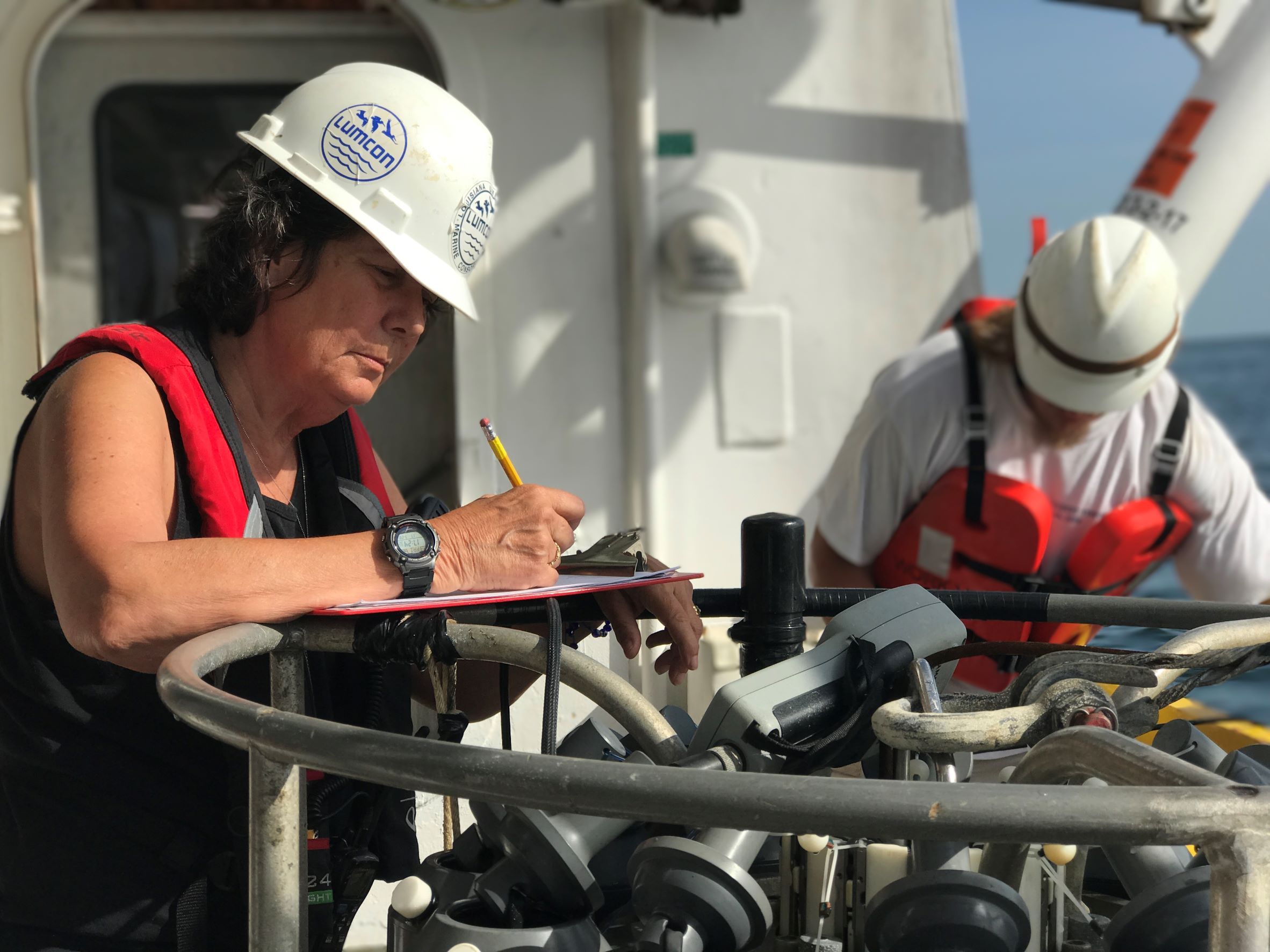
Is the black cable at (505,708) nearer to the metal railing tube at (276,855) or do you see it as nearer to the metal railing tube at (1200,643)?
the metal railing tube at (276,855)

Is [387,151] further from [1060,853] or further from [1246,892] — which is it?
[1246,892]

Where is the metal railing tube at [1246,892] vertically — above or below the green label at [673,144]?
below

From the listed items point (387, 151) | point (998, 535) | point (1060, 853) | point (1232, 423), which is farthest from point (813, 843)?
point (1232, 423)

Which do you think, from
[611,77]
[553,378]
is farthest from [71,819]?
[611,77]

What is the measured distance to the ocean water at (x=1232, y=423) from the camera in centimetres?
395

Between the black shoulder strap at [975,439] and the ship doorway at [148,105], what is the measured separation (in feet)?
5.15

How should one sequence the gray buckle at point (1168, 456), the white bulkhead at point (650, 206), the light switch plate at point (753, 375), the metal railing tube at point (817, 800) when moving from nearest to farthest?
the metal railing tube at point (817, 800), the gray buckle at point (1168, 456), the white bulkhead at point (650, 206), the light switch plate at point (753, 375)

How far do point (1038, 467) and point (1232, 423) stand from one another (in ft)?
130

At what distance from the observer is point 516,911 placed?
3.30ft

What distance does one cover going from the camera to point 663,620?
1.38m

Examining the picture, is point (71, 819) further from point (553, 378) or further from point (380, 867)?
point (553, 378)

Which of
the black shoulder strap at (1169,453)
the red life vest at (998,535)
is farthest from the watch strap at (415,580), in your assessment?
the black shoulder strap at (1169,453)

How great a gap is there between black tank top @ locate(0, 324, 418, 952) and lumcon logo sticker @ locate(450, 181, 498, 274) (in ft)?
1.27

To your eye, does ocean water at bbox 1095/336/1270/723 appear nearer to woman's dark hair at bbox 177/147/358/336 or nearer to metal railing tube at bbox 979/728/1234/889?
metal railing tube at bbox 979/728/1234/889
